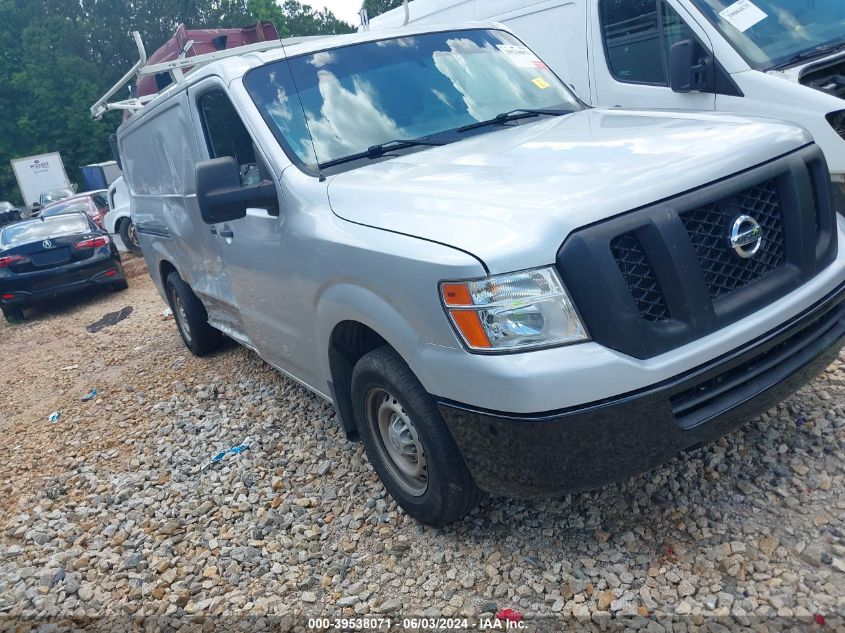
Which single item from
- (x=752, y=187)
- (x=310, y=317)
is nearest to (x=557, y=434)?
(x=752, y=187)

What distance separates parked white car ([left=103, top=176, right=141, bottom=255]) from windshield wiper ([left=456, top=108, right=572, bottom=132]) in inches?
471

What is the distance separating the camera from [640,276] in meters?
2.33

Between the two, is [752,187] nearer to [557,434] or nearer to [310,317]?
[557,434]

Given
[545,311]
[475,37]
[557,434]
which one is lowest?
[557,434]

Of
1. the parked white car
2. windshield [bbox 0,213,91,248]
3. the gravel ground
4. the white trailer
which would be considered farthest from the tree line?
the gravel ground

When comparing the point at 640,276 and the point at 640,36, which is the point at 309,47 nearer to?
the point at 640,276

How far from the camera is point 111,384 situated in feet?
20.4

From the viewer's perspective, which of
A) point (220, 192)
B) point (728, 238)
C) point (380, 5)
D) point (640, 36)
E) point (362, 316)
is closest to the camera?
point (728, 238)

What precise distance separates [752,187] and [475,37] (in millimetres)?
2121

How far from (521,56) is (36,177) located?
34937mm

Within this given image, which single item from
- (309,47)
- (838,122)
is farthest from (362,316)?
(838,122)

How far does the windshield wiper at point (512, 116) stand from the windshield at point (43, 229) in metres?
8.87

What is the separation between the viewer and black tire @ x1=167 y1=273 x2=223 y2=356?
234 inches

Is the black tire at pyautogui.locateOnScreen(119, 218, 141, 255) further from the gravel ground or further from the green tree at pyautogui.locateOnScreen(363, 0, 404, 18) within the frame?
the green tree at pyautogui.locateOnScreen(363, 0, 404, 18)
